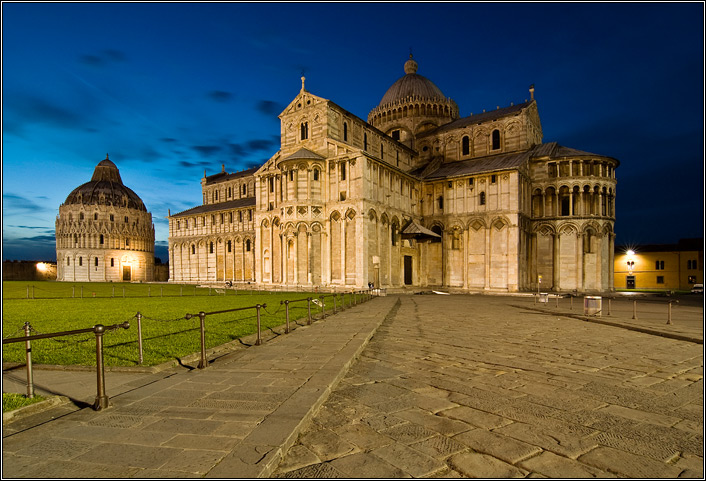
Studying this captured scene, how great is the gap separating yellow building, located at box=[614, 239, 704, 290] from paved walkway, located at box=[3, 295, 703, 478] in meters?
Result: 55.3

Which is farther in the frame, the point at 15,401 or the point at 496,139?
the point at 496,139

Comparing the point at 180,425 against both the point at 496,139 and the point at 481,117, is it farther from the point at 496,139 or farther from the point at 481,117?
the point at 481,117

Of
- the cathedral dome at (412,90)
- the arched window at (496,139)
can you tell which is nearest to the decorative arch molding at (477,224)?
the arched window at (496,139)

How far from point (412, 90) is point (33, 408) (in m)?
45.7

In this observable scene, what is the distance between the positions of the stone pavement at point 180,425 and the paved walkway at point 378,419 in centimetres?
2

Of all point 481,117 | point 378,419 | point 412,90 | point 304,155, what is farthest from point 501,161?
point 378,419

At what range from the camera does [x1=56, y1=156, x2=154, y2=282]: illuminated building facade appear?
250 ft

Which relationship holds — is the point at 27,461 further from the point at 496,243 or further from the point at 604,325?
the point at 496,243

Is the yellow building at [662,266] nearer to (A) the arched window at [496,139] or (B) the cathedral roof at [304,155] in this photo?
(A) the arched window at [496,139]

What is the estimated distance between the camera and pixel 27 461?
10.9 feet

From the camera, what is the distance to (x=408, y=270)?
35.6 metres

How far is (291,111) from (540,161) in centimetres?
2248

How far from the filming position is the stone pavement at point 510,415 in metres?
3.40

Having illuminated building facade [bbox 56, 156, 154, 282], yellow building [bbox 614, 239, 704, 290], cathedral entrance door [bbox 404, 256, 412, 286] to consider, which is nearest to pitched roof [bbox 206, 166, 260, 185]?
illuminated building facade [bbox 56, 156, 154, 282]
